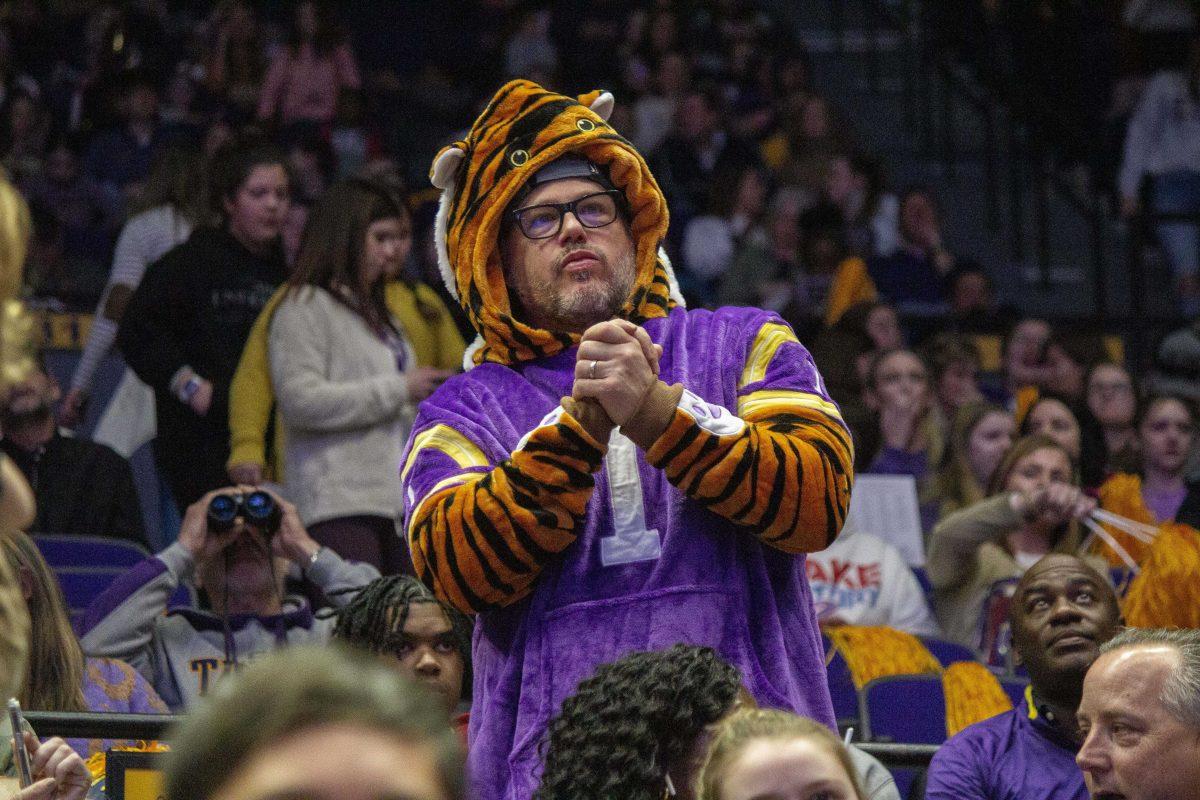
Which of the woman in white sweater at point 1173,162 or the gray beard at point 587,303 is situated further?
the woman in white sweater at point 1173,162

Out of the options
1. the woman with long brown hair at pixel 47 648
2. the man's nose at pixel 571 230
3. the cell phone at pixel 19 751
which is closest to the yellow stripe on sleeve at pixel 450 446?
the man's nose at pixel 571 230

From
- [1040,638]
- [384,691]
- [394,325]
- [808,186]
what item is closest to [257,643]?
[394,325]

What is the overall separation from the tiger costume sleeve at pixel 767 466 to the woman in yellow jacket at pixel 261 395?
114 inches

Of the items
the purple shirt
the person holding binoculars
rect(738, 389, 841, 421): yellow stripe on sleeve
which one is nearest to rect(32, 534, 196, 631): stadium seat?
the person holding binoculars

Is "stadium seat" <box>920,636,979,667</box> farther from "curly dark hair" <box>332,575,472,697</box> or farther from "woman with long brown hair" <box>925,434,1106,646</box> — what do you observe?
"curly dark hair" <box>332,575,472,697</box>

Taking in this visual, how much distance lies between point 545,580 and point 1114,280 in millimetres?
9127

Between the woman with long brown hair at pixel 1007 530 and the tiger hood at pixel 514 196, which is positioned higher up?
the tiger hood at pixel 514 196

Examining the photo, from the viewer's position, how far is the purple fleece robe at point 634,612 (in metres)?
2.78

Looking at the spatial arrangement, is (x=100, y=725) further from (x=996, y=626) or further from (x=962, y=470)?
(x=962, y=470)

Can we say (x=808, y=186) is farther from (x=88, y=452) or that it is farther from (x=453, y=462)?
(x=453, y=462)

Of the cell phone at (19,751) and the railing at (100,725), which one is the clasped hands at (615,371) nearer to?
the cell phone at (19,751)

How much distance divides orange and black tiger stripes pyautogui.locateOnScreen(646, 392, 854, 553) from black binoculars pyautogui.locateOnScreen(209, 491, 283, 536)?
7.47 feet

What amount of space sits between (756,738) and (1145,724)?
4.02 feet

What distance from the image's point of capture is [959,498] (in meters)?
6.64
